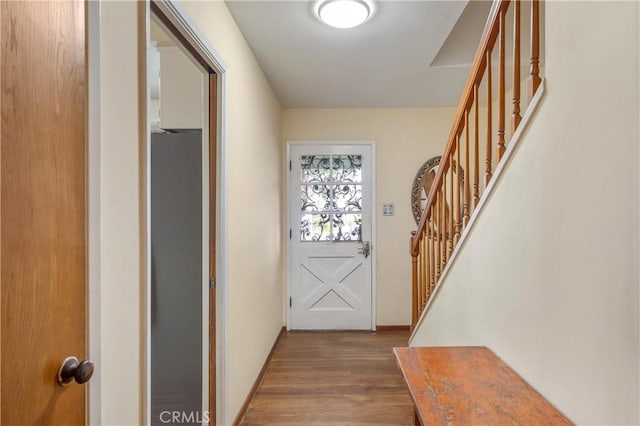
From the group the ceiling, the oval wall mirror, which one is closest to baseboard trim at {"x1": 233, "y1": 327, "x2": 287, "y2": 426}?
the oval wall mirror

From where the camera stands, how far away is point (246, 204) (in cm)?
233

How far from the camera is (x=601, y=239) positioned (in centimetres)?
84

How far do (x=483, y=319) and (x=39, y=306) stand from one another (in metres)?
1.52

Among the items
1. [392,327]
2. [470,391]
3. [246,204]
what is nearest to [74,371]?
[470,391]

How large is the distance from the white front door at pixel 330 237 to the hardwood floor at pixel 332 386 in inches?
14.7

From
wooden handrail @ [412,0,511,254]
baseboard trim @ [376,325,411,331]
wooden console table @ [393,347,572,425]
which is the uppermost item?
wooden handrail @ [412,0,511,254]

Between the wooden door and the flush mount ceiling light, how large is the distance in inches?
54.5

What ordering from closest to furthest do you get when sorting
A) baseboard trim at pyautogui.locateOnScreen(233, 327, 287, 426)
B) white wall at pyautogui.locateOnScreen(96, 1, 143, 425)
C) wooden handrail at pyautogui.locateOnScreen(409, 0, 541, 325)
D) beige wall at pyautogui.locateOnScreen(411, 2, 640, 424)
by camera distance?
beige wall at pyautogui.locateOnScreen(411, 2, 640, 424)
white wall at pyautogui.locateOnScreen(96, 1, 143, 425)
wooden handrail at pyautogui.locateOnScreen(409, 0, 541, 325)
baseboard trim at pyautogui.locateOnScreen(233, 327, 287, 426)

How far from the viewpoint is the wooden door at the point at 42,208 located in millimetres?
663

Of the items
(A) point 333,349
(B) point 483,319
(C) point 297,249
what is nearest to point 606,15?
(B) point 483,319

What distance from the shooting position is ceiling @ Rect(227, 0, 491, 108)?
2029 mm

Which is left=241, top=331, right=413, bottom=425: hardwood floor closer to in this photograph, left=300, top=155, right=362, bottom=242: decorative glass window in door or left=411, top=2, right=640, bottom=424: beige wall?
left=300, top=155, right=362, bottom=242: decorative glass window in door

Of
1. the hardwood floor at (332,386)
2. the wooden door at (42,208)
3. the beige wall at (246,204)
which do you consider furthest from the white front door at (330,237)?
the wooden door at (42,208)

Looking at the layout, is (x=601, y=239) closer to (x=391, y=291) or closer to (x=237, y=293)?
(x=237, y=293)
